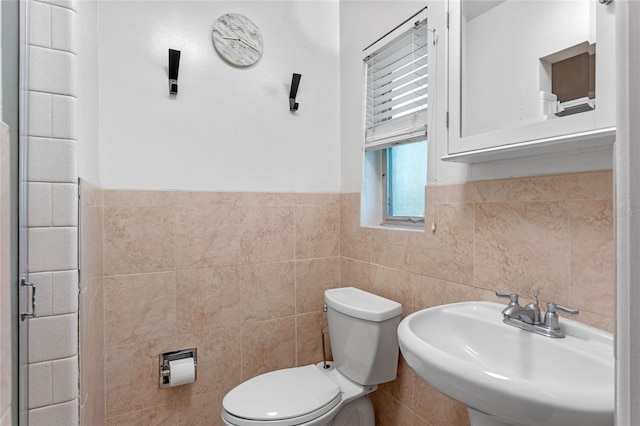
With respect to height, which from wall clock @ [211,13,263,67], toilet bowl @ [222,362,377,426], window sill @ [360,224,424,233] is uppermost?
wall clock @ [211,13,263,67]

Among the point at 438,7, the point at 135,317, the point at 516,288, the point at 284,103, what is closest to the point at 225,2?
the point at 284,103

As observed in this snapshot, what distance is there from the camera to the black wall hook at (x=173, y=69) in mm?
1517

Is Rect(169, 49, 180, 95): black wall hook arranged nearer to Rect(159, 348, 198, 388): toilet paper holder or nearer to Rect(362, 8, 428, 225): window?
Rect(362, 8, 428, 225): window

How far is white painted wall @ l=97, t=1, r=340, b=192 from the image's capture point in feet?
4.98

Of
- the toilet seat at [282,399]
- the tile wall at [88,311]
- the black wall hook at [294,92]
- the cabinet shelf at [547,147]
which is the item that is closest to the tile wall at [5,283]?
the tile wall at [88,311]

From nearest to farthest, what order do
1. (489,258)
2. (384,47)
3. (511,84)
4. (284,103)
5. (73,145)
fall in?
(73,145) → (511,84) → (489,258) → (384,47) → (284,103)

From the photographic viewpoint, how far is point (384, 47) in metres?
1.71

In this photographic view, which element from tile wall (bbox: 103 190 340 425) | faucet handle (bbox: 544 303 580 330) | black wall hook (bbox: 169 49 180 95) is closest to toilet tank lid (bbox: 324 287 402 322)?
tile wall (bbox: 103 190 340 425)

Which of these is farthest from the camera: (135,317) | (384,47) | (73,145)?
(384,47)

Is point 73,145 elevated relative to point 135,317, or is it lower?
elevated

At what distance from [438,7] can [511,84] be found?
523 millimetres

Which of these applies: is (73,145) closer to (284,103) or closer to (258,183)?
(258,183)

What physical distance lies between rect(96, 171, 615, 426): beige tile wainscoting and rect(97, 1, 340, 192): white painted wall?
109 millimetres

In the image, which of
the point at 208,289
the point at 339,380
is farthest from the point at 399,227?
the point at 208,289
